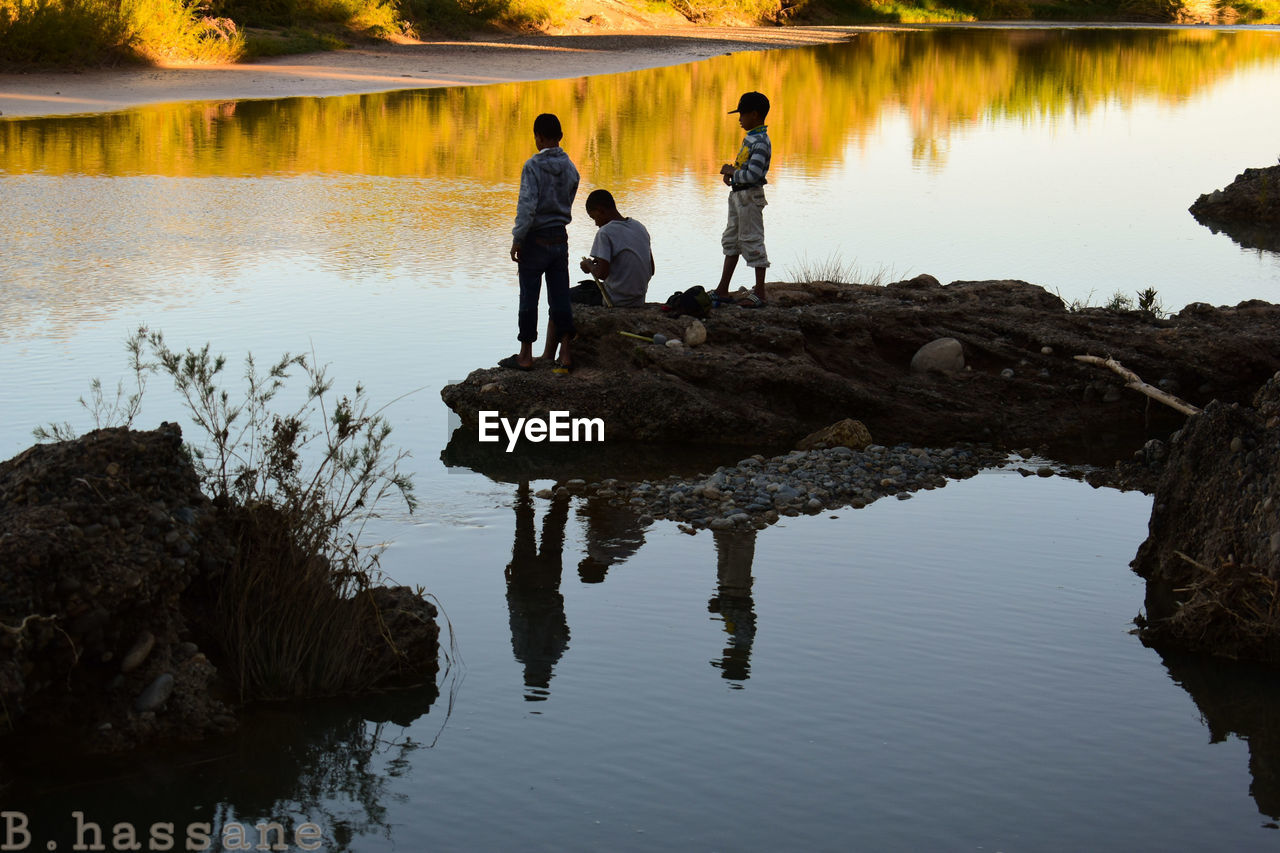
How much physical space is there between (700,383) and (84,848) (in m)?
5.79

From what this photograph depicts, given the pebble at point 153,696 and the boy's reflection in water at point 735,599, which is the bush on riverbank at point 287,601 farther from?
the boy's reflection in water at point 735,599

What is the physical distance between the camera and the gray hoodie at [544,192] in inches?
349

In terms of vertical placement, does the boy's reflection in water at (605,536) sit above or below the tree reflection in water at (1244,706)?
above

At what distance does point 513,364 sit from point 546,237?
0.97 meters

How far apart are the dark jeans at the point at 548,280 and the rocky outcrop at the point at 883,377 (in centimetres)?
33

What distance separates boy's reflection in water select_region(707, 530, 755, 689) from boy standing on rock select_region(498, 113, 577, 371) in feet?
8.49

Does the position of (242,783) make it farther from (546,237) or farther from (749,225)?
(749,225)

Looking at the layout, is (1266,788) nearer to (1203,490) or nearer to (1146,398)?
(1203,490)

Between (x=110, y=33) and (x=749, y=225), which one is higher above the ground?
(x=110, y=33)

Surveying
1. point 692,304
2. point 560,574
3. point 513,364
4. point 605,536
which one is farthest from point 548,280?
point 560,574

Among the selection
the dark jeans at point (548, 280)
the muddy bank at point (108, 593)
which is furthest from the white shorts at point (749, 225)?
the muddy bank at point (108, 593)

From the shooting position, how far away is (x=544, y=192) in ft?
29.4

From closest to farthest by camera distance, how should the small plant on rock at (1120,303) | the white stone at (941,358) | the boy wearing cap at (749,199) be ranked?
the white stone at (941,358), the boy wearing cap at (749,199), the small plant on rock at (1120,303)

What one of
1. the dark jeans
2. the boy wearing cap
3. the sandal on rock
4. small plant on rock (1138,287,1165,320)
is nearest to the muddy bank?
the dark jeans
